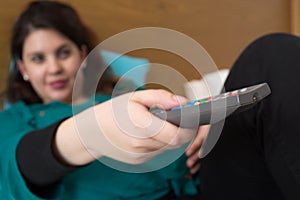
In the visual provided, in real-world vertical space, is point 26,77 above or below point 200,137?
above

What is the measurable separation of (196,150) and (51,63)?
34 cm

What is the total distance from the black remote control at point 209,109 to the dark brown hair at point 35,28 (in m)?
0.51

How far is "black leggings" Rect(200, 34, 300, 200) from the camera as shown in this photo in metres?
0.47

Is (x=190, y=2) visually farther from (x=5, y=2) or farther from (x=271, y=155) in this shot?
(x=271, y=155)

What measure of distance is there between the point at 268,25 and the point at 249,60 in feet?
2.43

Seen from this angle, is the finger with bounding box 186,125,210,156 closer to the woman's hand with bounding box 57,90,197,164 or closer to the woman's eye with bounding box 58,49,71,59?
the woman's hand with bounding box 57,90,197,164

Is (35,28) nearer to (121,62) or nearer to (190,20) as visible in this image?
(121,62)

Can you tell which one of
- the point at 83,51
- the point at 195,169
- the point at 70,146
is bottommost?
the point at 195,169

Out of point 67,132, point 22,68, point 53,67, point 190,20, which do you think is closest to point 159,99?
point 67,132

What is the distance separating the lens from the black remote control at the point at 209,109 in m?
0.38

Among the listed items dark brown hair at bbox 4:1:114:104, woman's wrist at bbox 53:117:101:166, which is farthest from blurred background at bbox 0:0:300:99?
woman's wrist at bbox 53:117:101:166

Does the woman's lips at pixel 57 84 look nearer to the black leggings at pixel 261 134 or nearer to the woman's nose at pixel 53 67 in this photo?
the woman's nose at pixel 53 67

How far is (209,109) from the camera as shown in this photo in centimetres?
38

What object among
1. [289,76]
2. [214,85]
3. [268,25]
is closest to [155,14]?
[214,85]
